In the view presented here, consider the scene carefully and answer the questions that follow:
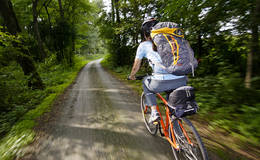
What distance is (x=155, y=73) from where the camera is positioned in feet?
6.86

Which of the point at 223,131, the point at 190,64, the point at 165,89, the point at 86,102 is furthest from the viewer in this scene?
the point at 86,102

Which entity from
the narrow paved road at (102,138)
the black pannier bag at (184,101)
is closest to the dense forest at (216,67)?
the black pannier bag at (184,101)

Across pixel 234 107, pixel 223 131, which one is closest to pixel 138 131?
pixel 223 131

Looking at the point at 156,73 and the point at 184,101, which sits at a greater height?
the point at 156,73

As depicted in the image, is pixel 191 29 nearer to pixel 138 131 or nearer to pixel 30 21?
pixel 138 131

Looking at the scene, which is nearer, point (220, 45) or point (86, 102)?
point (220, 45)

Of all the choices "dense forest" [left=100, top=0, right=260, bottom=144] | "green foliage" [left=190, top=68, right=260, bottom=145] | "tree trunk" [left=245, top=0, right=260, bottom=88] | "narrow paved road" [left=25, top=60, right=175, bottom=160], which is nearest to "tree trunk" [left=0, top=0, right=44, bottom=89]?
"narrow paved road" [left=25, top=60, right=175, bottom=160]

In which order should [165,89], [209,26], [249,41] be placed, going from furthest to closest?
[209,26]
[249,41]
[165,89]

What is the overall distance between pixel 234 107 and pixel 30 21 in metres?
25.0

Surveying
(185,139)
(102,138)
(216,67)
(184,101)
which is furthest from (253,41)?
(102,138)

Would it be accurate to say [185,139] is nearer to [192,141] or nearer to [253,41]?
[192,141]

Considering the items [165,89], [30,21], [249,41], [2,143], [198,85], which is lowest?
[2,143]

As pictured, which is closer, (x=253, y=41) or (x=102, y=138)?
(x=253, y=41)

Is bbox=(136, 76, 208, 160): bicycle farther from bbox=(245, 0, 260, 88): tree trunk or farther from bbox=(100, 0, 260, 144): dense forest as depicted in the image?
bbox=(245, 0, 260, 88): tree trunk
